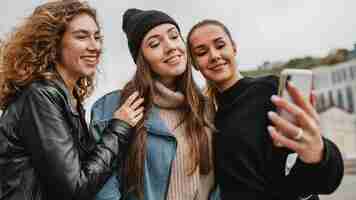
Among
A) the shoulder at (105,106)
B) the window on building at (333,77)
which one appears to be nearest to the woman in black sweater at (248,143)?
the shoulder at (105,106)

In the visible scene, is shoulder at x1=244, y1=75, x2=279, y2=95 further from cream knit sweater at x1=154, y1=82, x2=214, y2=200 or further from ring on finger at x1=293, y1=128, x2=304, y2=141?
ring on finger at x1=293, y1=128, x2=304, y2=141

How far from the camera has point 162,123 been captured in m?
3.25

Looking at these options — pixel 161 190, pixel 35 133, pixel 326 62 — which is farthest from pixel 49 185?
pixel 326 62

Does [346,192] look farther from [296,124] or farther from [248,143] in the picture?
[296,124]

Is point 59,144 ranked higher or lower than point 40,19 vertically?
lower

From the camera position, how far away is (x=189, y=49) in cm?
339

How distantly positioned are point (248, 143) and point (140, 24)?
131 centimetres

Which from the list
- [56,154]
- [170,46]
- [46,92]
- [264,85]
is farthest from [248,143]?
[46,92]

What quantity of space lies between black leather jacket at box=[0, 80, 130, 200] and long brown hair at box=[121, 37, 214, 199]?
0.34 m

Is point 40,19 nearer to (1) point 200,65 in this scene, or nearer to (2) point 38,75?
(2) point 38,75

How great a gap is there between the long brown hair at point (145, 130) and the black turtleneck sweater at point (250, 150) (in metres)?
0.11

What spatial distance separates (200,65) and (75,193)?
54.3 inches

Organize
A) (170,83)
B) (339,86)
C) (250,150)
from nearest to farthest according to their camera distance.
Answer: (250,150), (170,83), (339,86)

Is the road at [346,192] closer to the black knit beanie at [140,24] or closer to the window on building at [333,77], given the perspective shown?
the black knit beanie at [140,24]
